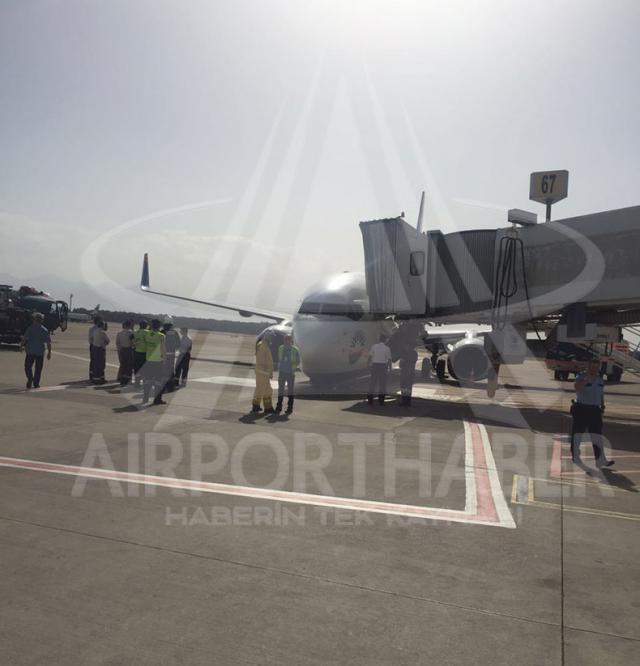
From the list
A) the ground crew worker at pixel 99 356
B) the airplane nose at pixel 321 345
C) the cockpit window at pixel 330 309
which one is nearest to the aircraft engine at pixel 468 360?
the cockpit window at pixel 330 309

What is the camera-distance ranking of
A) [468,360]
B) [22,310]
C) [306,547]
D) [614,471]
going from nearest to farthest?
1. [306,547]
2. [614,471]
3. [468,360]
4. [22,310]

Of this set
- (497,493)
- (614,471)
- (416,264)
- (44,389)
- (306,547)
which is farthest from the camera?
(416,264)

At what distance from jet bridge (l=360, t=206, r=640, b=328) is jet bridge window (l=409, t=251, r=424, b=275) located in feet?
0.10

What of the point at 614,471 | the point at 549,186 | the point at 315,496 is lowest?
the point at 614,471

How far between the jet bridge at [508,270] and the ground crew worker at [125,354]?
7074 millimetres

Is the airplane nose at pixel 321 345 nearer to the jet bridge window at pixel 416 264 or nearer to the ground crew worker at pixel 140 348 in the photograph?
the jet bridge window at pixel 416 264

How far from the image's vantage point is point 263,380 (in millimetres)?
13031

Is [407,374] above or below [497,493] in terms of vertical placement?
A: above

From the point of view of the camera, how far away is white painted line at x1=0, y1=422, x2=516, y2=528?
253 inches

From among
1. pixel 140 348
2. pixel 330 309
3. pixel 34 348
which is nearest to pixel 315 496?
pixel 140 348

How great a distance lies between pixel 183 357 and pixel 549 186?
37.8 ft

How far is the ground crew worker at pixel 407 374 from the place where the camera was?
15703 millimetres

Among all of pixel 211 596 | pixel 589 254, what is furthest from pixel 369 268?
pixel 211 596

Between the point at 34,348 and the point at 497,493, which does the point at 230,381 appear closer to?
the point at 34,348
